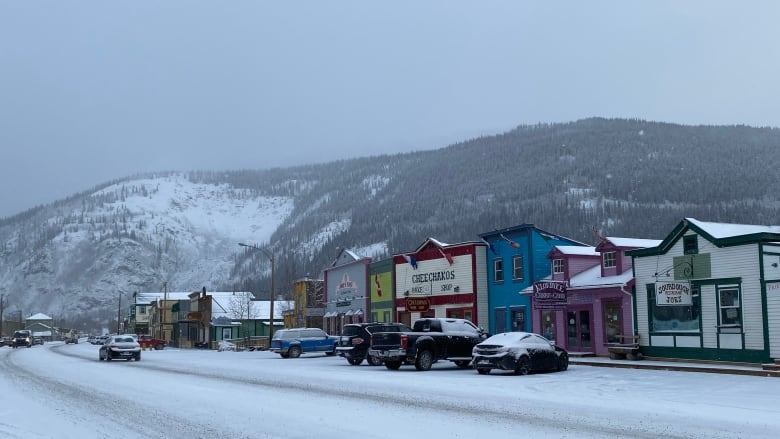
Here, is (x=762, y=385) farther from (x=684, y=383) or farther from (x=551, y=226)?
(x=551, y=226)

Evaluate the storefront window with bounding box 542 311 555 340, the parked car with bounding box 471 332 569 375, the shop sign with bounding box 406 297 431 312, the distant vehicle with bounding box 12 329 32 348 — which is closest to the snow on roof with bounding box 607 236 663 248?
the storefront window with bounding box 542 311 555 340

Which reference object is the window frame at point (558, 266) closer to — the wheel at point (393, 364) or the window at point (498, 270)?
the window at point (498, 270)

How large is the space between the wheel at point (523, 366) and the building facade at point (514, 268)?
54.1 ft

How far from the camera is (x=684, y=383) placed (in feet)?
74.7

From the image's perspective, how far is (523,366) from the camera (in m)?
27.6

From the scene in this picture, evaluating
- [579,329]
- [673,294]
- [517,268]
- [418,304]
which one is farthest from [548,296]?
[418,304]

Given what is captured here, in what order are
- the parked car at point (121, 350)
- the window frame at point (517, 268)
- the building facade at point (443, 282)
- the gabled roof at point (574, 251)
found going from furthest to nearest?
the building facade at point (443, 282) → the window frame at point (517, 268) → the parked car at point (121, 350) → the gabled roof at point (574, 251)

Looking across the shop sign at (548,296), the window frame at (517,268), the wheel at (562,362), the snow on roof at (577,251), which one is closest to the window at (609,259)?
the snow on roof at (577,251)

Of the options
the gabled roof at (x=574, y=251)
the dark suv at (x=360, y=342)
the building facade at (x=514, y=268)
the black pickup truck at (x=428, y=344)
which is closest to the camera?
the black pickup truck at (x=428, y=344)

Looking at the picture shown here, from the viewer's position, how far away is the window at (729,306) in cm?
2970

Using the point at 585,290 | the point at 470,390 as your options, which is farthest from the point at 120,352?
the point at 470,390

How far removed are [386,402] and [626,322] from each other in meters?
21.3

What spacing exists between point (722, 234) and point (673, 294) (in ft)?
10.2

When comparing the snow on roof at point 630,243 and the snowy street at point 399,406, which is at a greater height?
the snow on roof at point 630,243
